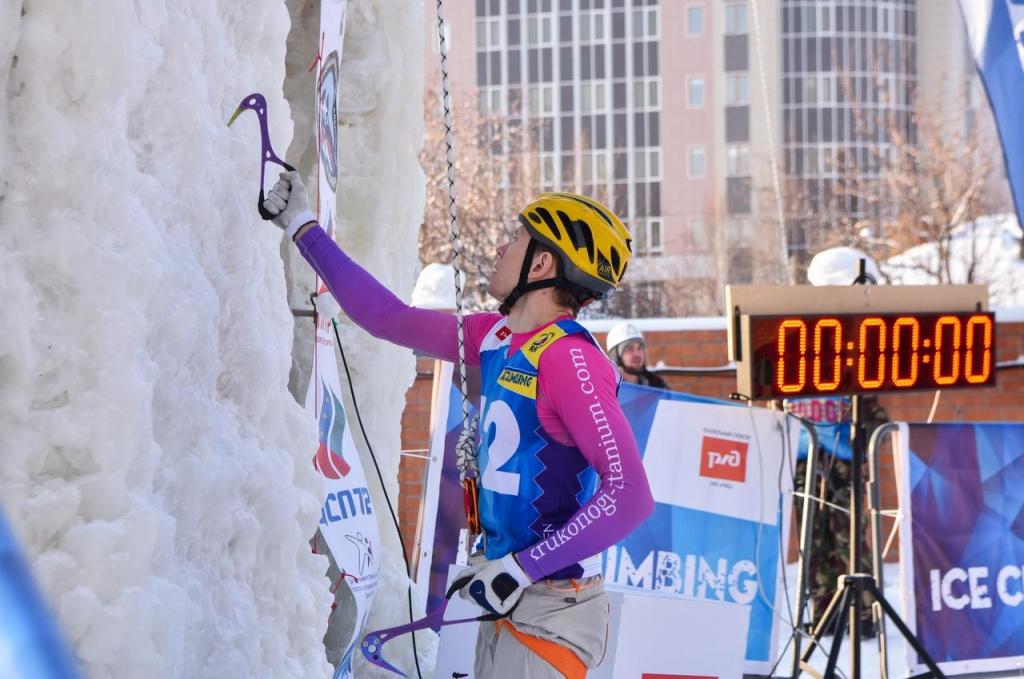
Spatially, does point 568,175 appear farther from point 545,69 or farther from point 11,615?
point 11,615

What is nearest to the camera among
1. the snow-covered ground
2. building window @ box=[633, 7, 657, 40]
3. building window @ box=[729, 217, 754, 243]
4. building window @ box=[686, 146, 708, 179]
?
the snow-covered ground

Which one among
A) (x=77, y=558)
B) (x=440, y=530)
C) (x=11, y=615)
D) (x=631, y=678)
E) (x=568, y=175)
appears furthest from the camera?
(x=568, y=175)

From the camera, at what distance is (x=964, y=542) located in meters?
7.05

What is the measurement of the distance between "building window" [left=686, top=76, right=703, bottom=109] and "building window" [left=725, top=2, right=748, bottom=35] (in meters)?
2.83

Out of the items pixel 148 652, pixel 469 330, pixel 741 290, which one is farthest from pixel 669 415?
pixel 148 652

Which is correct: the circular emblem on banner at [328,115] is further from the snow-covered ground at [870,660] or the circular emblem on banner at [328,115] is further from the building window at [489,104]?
the building window at [489,104]

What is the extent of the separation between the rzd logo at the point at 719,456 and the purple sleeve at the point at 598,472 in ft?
13.3

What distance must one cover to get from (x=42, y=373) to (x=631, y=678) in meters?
2.86

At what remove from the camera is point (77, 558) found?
239 cm

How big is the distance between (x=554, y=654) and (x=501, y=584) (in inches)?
8.3

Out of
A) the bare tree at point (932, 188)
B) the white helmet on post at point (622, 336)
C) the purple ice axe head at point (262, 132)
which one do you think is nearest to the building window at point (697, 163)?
the bare tree at point (932, 188)

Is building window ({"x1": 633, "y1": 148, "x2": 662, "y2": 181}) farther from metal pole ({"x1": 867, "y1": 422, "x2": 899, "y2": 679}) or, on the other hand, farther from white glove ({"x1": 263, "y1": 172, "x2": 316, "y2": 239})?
white glove ({"x1": 263, "y1": 172, "x2": 316, "y2": 239})

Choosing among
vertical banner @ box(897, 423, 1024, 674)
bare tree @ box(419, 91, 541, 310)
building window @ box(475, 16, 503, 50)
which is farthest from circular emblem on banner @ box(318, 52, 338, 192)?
building window @ box(475, 16, 503, 50)

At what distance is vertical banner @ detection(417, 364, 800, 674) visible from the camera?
22.5ft
